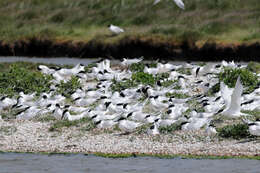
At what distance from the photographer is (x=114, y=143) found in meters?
12.9

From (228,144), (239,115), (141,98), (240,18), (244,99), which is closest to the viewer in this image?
(228,144)

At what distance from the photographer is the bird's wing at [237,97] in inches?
515

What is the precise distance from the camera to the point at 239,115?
13.7 m

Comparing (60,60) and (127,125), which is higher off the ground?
(60,60)

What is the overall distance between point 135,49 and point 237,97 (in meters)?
11.5

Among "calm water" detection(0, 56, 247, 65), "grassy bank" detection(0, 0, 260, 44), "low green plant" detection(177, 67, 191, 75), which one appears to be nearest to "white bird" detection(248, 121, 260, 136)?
"low green plant" detection(177, 67, 191, 75)

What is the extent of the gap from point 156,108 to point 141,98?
112 cm

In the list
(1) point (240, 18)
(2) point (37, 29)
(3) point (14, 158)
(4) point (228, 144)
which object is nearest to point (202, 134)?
(4) point (228, 144)

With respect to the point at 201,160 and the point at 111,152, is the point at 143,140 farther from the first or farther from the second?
the point at 201,160

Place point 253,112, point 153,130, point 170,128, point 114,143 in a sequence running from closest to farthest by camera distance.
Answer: point 114,143, point 153,130, point 170,128, point 253,112

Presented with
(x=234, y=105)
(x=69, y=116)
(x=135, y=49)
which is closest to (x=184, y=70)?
(x=135, y=49)

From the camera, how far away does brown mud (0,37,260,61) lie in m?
22.6

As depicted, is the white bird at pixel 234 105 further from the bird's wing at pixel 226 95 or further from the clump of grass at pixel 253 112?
the clump of grass at pixel 253 112

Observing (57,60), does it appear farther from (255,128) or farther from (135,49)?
(255,128)
